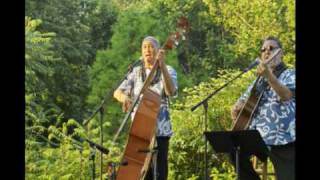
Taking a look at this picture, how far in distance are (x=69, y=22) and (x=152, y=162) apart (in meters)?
7.23

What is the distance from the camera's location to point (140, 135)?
594 cm

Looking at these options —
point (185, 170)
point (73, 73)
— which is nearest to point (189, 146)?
point (185, 170)

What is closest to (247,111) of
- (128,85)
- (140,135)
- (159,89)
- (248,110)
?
(248,110)

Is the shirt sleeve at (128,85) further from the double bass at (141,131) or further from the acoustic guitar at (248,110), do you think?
the acoustic guitar at (248,110)

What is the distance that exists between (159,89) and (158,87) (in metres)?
0.02

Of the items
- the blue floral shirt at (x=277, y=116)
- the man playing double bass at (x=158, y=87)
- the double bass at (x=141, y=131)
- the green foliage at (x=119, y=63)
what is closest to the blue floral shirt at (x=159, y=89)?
the man playing double bass at (x=158, y=87)

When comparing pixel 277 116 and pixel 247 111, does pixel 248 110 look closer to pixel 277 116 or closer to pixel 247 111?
pixel 247 111

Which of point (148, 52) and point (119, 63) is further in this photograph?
point (119, 63)

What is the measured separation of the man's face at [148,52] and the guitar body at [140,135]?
0.27 m

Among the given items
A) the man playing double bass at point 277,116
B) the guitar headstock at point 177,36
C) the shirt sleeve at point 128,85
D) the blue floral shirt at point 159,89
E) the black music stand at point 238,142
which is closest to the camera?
the black music stand at point 238,142

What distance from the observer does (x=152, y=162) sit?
6.00 metres

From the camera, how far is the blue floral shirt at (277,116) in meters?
5.70

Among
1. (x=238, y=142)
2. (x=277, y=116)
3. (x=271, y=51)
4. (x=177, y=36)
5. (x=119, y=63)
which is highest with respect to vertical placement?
(x=119, y=63)
